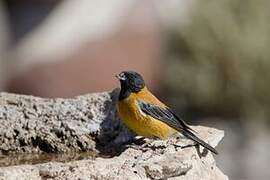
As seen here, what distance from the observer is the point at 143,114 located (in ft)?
21.9

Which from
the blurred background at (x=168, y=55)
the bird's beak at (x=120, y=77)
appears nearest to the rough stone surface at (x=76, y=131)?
the bird's beak at (x=120, y=77)

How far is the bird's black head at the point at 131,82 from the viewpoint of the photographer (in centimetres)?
677

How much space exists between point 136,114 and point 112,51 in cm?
753

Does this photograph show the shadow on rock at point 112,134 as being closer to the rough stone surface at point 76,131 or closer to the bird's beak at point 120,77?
the rough stone surface at point 76,131

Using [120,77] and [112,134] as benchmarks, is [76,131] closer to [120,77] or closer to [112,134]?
[112,134]

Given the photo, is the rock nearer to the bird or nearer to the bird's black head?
the bird

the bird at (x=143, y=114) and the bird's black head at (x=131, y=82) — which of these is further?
the bird's black head at (x=131, y=82)

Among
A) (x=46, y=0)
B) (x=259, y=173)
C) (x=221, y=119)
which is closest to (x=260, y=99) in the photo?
(x=221, y=119)

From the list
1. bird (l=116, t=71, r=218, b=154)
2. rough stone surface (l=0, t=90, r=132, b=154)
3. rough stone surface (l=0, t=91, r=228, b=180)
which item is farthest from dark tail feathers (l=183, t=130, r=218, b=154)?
rough stone surface (l=0, t=90, r=132, b=154)

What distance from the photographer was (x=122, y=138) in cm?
638

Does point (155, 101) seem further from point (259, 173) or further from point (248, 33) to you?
point (248, 33)

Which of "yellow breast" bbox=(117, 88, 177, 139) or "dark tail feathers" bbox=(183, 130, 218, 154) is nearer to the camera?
"dark tail feathers" bbox=(183, 130, 218, 154)

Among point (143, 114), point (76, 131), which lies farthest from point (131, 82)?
point (76, 131)

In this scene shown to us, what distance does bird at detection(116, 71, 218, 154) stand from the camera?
21.2 ft
